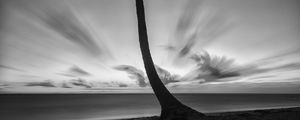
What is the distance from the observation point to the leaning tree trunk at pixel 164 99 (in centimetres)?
538

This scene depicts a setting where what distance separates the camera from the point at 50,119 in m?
13.3

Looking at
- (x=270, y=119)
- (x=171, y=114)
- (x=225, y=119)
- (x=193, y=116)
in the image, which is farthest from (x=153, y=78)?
(x=270, y=119)

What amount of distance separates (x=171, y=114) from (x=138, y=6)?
151 inches

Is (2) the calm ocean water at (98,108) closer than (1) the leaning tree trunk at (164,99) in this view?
No

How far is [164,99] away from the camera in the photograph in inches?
225

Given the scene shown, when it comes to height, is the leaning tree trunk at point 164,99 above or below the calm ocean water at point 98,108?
Result: above

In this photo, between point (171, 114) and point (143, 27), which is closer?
point (171, 114)

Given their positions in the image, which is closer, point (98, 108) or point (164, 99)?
point (164, 99)

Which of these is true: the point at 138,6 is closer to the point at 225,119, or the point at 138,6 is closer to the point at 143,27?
the point at 143,27

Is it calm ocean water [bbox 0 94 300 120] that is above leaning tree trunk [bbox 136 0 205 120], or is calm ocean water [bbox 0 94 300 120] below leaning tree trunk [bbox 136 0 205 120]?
below

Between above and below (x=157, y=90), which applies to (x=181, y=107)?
below

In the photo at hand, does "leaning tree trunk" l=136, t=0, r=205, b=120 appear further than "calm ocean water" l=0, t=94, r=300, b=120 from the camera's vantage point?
No

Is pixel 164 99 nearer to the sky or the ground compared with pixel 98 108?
nearer to the sky

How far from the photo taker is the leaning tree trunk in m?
5.38
